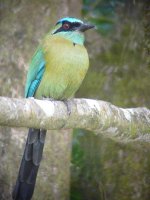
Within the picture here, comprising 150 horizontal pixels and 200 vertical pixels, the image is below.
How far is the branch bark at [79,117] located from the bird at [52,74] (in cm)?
43

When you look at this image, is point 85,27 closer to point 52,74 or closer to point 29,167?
point 52,74

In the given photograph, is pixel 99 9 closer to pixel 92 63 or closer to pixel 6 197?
pixel 92 63

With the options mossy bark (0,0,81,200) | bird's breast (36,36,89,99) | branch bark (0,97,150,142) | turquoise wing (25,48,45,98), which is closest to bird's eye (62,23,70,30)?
bird's breast (36,36,89,99)

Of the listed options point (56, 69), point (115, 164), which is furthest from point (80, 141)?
point (56, 69)

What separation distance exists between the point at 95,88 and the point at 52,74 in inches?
51.0

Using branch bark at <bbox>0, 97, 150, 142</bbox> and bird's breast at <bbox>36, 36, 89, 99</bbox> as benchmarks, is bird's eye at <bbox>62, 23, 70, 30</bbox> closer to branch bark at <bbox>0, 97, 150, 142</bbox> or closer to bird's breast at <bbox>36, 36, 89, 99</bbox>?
bird's breast at <bbox>36, 36, 89, 99</bbox>

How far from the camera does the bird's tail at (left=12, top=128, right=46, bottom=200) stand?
12.8 feet

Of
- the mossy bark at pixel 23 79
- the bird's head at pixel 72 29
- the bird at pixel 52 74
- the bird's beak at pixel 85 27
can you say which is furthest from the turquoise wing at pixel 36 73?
the mossy bark at pixel 23 79

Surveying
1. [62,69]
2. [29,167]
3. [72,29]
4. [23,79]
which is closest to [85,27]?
[72,29]

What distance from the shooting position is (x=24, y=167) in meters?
3.97

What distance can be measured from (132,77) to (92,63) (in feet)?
1.62

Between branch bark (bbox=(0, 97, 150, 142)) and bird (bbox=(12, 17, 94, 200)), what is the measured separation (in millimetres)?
434

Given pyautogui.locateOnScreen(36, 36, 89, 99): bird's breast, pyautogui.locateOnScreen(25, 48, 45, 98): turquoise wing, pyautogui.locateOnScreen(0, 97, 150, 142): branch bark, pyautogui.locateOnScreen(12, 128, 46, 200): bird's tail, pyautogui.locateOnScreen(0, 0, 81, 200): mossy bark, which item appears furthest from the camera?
pyautogui.locateOnScreen(0, 0, 81, 200): mossy bark

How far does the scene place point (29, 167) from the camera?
13.0 feet
